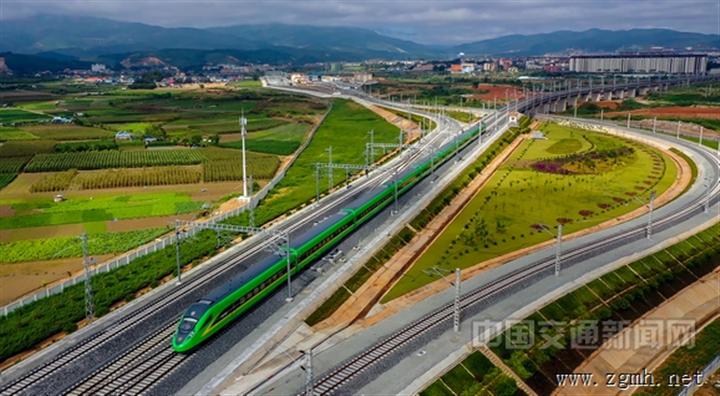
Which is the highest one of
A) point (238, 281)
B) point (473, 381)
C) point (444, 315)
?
point (238, 281)

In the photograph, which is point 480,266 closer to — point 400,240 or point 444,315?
point 400,240

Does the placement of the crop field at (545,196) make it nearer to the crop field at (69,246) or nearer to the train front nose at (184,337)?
the train front nose at (184,337)

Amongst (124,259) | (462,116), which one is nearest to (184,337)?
(124,259)

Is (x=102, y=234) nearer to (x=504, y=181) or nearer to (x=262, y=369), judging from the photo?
(x=262, y=369)

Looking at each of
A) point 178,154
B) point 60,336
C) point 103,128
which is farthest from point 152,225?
point 103,128

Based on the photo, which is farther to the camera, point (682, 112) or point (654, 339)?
point (682, 112)

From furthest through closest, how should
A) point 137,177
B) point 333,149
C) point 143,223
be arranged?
1. point 333,149
2. point 137,177
3. point 143,223

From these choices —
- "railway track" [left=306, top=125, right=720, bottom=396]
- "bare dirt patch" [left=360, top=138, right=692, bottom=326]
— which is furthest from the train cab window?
"bare dirt patch" [left=360, top=138, right=692, bottom=326]
